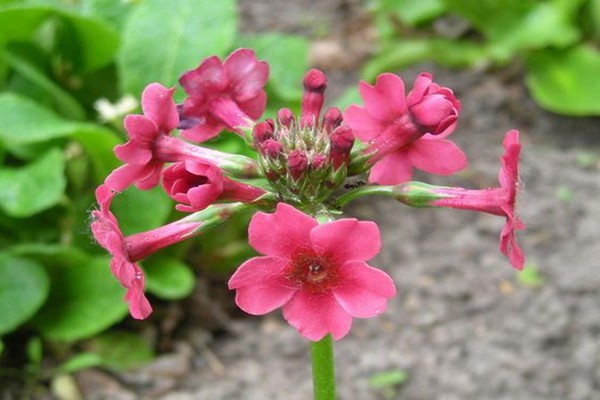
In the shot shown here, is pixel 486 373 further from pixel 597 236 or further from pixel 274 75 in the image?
pixel 274 75

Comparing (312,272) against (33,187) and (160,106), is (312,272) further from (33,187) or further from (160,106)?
(33,187)

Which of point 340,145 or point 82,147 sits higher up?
point 340,145

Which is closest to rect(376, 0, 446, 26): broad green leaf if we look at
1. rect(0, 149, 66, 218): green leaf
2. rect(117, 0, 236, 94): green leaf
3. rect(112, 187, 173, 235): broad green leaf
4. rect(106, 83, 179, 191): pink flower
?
rect(117, 0, 236, 94): green leaf

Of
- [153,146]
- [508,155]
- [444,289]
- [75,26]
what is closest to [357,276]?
[508,155]

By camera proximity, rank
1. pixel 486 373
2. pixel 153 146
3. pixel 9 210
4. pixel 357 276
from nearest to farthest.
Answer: pixel 357 276 → pixel 153 146 → pixel 9 210 → pixel 486 373

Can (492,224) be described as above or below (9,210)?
below

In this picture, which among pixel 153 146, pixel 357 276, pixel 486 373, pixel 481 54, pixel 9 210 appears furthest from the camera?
pixel 481 54

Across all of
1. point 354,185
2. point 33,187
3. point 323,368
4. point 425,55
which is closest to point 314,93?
point 354,185

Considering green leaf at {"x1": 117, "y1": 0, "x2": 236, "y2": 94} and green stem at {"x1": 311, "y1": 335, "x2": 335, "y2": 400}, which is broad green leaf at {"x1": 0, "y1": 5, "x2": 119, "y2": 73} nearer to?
green leaf at {"x1": 117, "y1": 0, "x2": 236, "y2": 94}
